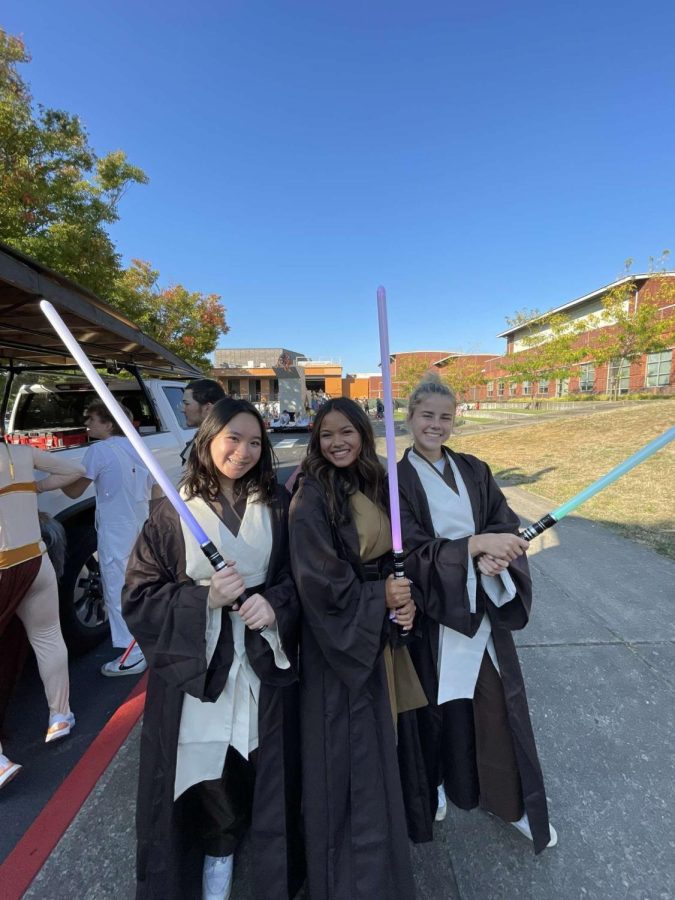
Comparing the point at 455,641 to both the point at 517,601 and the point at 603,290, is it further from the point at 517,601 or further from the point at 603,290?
the point at 603,290

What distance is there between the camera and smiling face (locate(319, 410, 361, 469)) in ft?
5.29

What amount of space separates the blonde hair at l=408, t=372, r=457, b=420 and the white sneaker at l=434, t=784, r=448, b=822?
5.27ft

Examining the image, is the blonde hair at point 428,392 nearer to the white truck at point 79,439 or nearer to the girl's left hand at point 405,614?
the girl's left hand at point 405,614

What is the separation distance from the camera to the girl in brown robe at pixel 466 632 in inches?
58.6

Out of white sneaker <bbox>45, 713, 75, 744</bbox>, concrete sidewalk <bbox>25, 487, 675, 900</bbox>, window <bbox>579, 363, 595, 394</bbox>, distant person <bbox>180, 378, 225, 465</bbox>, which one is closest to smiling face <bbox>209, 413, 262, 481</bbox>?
Answer: concrete sidewalk <bbox>25, 487, 675, 900</bbox>

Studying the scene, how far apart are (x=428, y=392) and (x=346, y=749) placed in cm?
133

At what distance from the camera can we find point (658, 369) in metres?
27.3

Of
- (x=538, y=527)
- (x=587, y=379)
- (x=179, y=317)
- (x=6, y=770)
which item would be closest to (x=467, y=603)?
(x=538, y=527)

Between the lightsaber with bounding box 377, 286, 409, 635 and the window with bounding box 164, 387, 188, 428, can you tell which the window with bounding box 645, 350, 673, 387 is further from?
the lightsaber with bounding box 377, 286, 409, 635

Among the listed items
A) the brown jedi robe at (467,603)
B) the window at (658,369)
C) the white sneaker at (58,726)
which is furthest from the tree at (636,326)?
the white sneaker at (58,726)

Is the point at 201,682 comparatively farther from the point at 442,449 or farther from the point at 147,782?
the point at 442,449

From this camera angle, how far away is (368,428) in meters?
1.69

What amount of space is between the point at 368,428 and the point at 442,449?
1.15 ft

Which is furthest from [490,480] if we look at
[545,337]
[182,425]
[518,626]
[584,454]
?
[545,337]
